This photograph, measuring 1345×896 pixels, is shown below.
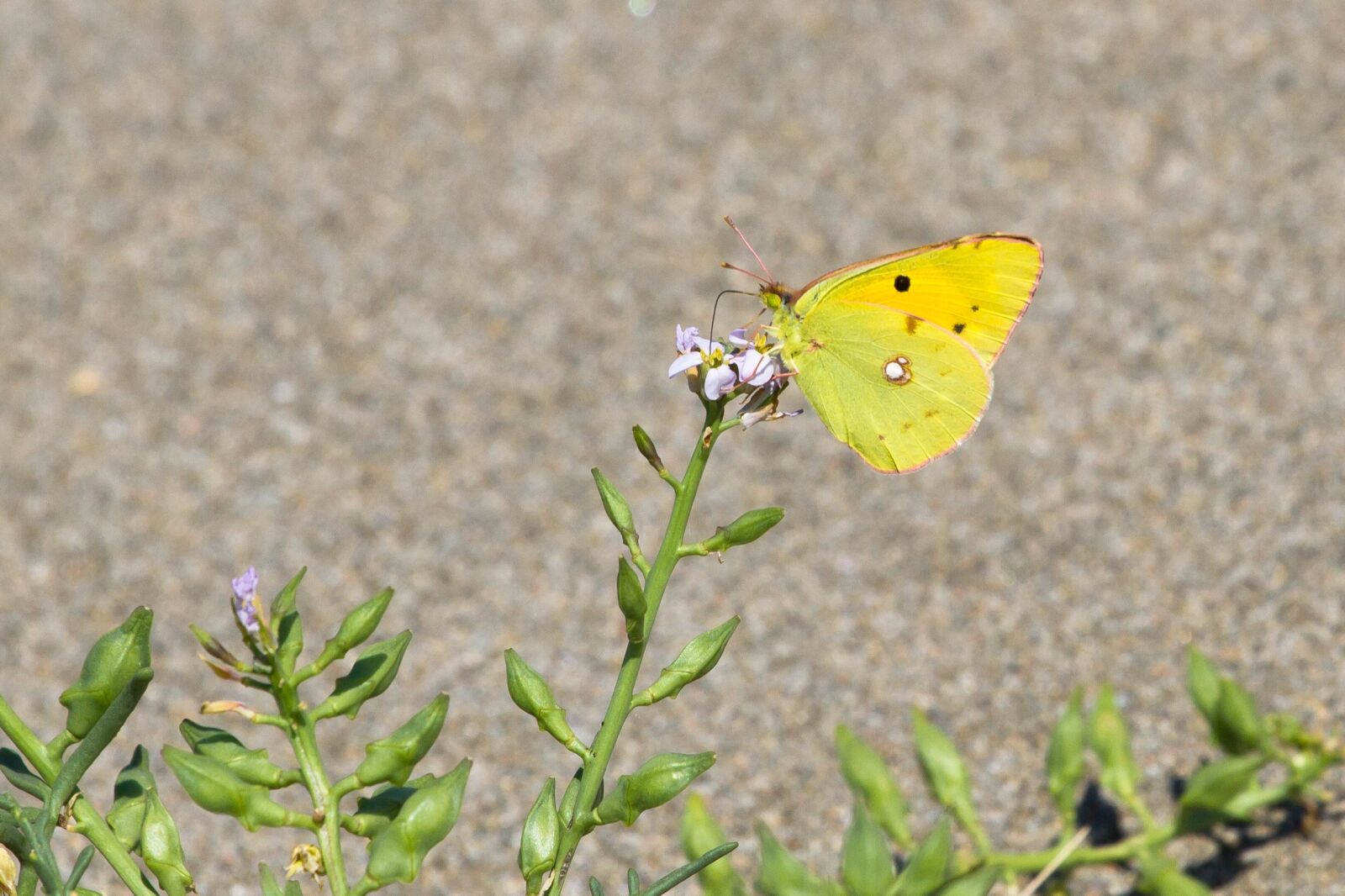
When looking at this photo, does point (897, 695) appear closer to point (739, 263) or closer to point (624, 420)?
point (624, 420)

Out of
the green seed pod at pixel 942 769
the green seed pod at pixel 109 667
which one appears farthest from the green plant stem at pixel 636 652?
the green seed pod at pixel 942 769

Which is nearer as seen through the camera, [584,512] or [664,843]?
[664,843]

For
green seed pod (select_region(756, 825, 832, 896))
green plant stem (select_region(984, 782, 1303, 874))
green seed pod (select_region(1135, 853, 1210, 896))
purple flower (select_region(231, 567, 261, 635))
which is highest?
purple flower (select_region(231, 567, 261, 635))

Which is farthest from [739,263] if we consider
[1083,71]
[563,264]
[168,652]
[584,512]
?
[168,652]

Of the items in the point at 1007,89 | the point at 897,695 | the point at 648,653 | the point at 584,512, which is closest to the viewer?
the point at 897,695

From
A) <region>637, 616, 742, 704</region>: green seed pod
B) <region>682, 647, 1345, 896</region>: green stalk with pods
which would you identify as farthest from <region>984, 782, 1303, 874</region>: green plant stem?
<region>637, 616, 742, 704</region>: green seed pod

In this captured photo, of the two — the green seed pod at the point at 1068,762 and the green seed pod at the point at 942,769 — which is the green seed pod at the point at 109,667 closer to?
the green seed pod at the point at 942,769

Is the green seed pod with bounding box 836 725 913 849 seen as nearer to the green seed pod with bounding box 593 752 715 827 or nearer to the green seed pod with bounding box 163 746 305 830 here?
the green seed pod with bounding box 593 752 715 827

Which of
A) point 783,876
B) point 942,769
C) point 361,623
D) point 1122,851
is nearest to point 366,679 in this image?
point 361,623
